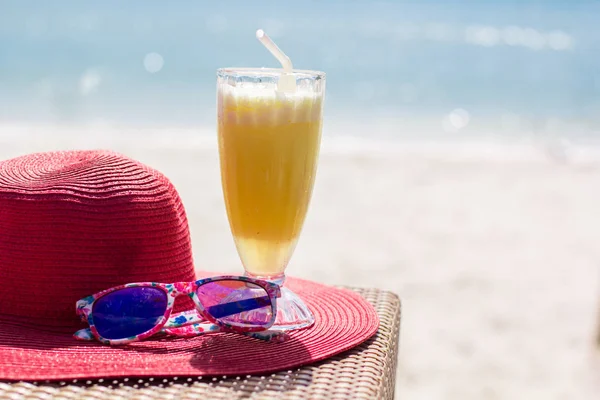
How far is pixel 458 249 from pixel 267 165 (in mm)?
3511

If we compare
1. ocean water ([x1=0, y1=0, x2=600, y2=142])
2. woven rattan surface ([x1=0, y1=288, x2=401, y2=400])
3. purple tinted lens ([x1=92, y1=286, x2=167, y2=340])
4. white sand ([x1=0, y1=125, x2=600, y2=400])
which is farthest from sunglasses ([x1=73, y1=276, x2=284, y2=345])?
ocean water ([x1=0, y1=0, x2=600, y2=142])

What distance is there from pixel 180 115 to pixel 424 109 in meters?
3.44

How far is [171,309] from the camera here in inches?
44.5

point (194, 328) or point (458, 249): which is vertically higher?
point (194, 328)

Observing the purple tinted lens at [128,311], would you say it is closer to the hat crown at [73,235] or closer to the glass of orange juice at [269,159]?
the hat crown at [73,235]

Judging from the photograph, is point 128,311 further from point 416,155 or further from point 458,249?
point 416,155

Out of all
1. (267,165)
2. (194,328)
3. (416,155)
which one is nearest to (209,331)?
(194,328)

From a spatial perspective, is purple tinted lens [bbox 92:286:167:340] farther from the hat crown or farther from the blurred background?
the blurred background

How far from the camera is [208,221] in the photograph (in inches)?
188

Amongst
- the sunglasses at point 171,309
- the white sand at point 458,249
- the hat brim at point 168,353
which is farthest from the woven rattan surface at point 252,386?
the white sand at point 458,249

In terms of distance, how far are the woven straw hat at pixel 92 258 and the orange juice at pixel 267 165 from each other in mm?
100

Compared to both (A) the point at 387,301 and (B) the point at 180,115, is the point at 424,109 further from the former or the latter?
(A) the point at 387,301

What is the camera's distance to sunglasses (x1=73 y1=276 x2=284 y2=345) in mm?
1112

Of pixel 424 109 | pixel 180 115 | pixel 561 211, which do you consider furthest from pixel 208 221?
pixel 424 109
